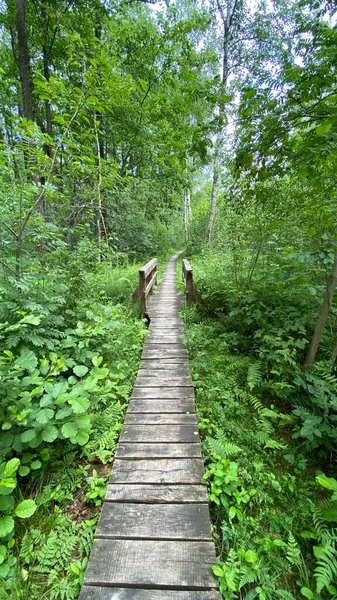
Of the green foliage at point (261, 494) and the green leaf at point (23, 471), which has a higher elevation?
the green leaf at point (23, 471)

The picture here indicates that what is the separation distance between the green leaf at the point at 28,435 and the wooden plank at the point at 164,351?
2008 millimetres

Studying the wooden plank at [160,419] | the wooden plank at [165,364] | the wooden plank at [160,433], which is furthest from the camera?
the wooden plank at [165,364]

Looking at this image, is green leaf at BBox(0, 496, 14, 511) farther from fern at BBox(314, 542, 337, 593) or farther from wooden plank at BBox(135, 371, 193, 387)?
fern at BBox(314, 542, 337, 593)

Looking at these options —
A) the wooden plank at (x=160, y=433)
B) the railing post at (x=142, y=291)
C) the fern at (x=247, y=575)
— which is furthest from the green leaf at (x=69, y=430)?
the railing post at (x=142, y=291)

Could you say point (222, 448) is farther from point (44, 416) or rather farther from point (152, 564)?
point (44, 416)

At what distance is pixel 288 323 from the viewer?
2793mm

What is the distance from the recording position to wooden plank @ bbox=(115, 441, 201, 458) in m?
1.91

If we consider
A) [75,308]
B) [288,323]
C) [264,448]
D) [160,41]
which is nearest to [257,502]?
[264,448]

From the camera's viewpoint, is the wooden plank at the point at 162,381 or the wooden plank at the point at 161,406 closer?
the wooden plank at the point at 161,406

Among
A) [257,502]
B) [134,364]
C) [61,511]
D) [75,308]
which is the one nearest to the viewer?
[61,511]

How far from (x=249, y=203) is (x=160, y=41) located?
795 cm

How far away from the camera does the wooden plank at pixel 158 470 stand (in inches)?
67.6

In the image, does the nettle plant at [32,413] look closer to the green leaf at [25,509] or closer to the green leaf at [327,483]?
the green leaf at [25,509]

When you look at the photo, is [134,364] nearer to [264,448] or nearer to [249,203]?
[264,448]
